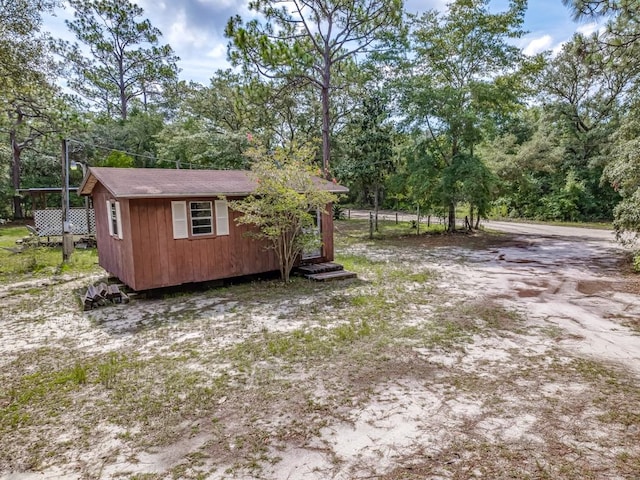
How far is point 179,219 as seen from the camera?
25.5 ft

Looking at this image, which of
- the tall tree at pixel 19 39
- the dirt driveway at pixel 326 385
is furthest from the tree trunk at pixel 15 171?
the dirt driveway at pixel 326 385

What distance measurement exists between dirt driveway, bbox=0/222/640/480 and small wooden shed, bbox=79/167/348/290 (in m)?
0.68

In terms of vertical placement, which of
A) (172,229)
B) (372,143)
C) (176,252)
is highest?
(372,143)

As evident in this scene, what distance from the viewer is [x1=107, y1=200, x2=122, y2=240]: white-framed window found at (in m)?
7.79

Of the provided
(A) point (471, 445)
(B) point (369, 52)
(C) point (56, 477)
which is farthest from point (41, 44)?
(A) point (471, 445)

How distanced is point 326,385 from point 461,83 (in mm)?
16740

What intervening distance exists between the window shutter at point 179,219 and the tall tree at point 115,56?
22909 millimetres

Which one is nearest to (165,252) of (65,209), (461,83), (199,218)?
(199,218)

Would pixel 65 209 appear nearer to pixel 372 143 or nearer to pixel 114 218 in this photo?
pixel 114 218

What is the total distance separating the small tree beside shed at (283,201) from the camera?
800 centimetres

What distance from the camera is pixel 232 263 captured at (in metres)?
8.57

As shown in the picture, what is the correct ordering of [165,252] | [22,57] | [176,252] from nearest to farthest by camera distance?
[165,252], [176,252], [22,57]

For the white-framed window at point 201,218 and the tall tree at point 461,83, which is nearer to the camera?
the white-framed window at point 201,218

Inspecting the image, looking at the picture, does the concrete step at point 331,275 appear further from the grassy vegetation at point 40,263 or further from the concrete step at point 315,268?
the grassy vegetation at point 40,263
